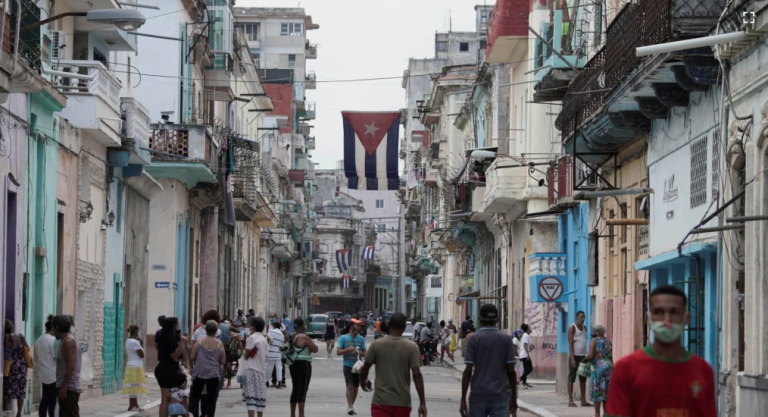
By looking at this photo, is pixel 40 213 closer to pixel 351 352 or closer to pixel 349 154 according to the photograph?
pixel 351 352

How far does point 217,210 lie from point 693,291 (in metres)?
27.9

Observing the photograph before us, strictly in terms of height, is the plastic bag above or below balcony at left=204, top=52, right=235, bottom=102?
below

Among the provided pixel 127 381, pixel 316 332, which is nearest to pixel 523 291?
pixel 127 381

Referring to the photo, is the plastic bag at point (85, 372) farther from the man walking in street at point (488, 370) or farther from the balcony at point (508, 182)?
the balcony at point (508, 182)

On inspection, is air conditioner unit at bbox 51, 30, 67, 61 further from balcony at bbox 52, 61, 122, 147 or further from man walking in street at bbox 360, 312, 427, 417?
man walking in street at bbox 360, 312, 427, 417

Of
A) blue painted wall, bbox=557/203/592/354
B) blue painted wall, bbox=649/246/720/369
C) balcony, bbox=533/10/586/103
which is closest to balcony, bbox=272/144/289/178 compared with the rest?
blue painted wall, bbox=557/203/592/354

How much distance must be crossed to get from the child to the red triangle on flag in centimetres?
1868

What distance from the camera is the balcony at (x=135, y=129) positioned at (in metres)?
28.5

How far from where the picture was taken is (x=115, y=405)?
2403cm

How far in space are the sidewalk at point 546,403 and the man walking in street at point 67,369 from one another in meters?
8.45

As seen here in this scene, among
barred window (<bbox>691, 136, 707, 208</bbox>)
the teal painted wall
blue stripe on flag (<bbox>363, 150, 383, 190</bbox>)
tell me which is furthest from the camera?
blue stripe on flag (<bbox>363, 150, 383, 190</bbox>)

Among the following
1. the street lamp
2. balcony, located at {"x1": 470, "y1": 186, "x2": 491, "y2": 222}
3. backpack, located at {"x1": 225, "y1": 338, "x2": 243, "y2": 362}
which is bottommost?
backpack, located at {"x1": 225, "y1": 338, "x2": 243, "y2": 362}

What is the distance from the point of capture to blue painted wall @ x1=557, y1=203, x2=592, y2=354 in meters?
28.8

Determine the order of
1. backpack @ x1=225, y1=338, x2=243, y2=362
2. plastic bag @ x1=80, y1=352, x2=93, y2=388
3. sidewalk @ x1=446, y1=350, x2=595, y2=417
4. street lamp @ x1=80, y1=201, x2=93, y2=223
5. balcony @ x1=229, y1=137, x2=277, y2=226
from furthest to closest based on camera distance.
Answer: balcony @ x1=229, y1=137, x2=277, y2=226
backpack @ x1=225, y1=338, x2=243, y2=362
street lamp @ x1=80, y1=201, x2=93, y2=223
sidewalk @ x1=446, y1=350, x2=595, y2=417
plastic bag @ x1=80, y1=352, x2=93, y2=388
